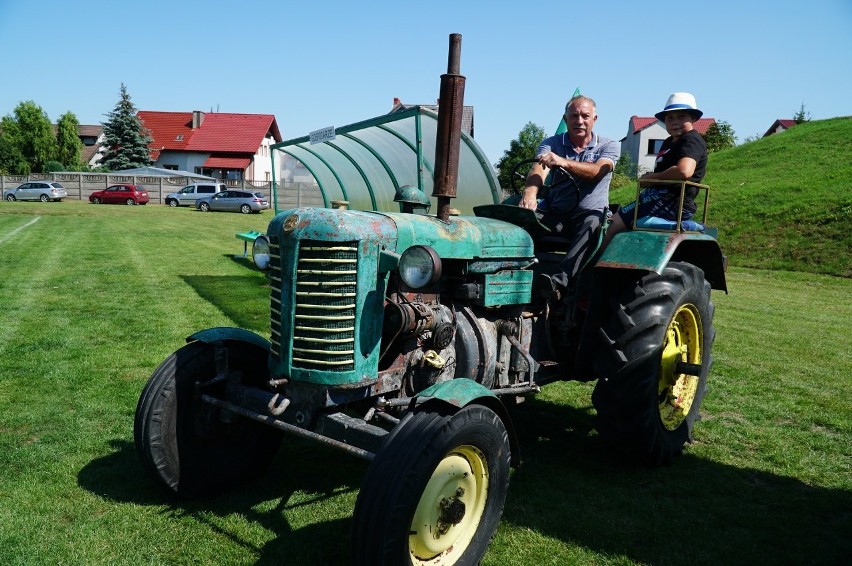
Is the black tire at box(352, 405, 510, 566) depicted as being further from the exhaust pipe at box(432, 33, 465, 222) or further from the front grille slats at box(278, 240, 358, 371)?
the exhaust pipe at box(432, 33, 465, 222)

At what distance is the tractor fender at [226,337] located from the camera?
3.58 m

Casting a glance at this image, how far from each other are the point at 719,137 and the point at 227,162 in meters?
34.8

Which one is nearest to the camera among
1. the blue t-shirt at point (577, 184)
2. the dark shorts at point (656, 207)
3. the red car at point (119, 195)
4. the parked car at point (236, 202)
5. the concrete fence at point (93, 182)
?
the blue t-shirt at point (577, 184)

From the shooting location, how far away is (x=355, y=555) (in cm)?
258

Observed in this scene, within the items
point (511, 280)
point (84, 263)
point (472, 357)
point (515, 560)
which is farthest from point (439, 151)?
point (84, 263)

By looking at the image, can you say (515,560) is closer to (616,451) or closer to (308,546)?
(308,546)

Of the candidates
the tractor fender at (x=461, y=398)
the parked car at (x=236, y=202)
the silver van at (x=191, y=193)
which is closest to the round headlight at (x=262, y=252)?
the tractor fender at (x=461, y=398)

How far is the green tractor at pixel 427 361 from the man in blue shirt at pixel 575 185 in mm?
152

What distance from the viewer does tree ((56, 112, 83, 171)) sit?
185ft

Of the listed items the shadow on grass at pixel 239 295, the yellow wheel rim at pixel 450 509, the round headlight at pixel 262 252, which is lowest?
the shadow on grass at pixel 239 295

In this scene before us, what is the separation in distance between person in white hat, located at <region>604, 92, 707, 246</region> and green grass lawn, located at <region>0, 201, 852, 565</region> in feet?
4.96

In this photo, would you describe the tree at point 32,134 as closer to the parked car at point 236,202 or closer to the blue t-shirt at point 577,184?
the parked car at point 236,202

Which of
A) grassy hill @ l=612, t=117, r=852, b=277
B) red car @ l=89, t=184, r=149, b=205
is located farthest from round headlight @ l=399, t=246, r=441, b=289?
red car @ l=89, t=184, r=149, b=205

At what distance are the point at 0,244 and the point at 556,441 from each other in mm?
14730
